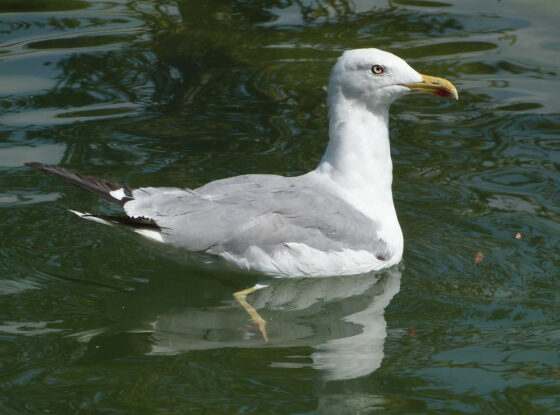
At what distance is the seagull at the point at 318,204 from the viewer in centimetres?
563

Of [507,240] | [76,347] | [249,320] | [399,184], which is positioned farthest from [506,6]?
[76,347]

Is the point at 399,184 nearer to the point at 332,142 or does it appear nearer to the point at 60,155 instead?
the point at 332,142

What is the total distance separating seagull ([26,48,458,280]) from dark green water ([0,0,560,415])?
9.1 inches

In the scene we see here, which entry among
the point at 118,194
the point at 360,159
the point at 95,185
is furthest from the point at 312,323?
the point at 95,185

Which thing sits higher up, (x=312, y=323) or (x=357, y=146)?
(x=357, y=146)

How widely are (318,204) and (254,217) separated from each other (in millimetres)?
417

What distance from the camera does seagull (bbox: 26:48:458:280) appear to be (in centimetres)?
563

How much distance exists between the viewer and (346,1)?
35.5ft

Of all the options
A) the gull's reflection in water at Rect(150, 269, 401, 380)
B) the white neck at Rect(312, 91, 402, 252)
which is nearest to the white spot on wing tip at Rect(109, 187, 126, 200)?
the gull's reflection in water at Rect(150, 269, 401, 380)

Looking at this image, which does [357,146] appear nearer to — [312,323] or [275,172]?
[312,323]

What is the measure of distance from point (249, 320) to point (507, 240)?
1.90 m

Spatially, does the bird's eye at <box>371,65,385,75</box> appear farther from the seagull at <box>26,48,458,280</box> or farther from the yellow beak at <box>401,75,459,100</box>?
the yellow beak at <box>401,75,459,100</box>

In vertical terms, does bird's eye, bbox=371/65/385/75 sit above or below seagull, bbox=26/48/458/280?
above

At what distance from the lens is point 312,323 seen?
18.1 ft
